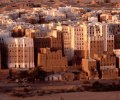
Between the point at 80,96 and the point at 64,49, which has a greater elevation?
the point at 64,49

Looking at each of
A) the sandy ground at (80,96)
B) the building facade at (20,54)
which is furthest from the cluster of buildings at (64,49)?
the sandy ground at (80,96)

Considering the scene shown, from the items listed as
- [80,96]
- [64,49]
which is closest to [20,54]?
[64,49]

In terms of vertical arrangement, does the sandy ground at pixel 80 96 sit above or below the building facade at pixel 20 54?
below

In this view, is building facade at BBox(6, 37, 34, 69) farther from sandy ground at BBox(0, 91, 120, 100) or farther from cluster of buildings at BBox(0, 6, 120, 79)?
sandy ground at BBox(0, 91, 120, 100)

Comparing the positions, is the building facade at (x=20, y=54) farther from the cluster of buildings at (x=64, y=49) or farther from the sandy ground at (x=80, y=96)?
the sandy ground at (x=80, y=96)

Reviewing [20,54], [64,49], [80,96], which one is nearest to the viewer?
[80,96]

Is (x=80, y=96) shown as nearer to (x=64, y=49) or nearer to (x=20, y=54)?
(x=20, y=54)

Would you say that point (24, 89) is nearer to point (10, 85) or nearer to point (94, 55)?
point (10, 85)

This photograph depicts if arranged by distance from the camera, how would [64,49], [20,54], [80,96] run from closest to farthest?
[80,96] → [20,54] → [64,49]

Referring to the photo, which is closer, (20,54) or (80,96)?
(80,96)

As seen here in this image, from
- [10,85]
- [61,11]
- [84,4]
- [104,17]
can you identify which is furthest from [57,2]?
[10,85]

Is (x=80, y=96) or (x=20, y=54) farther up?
(x=20, y=54)
